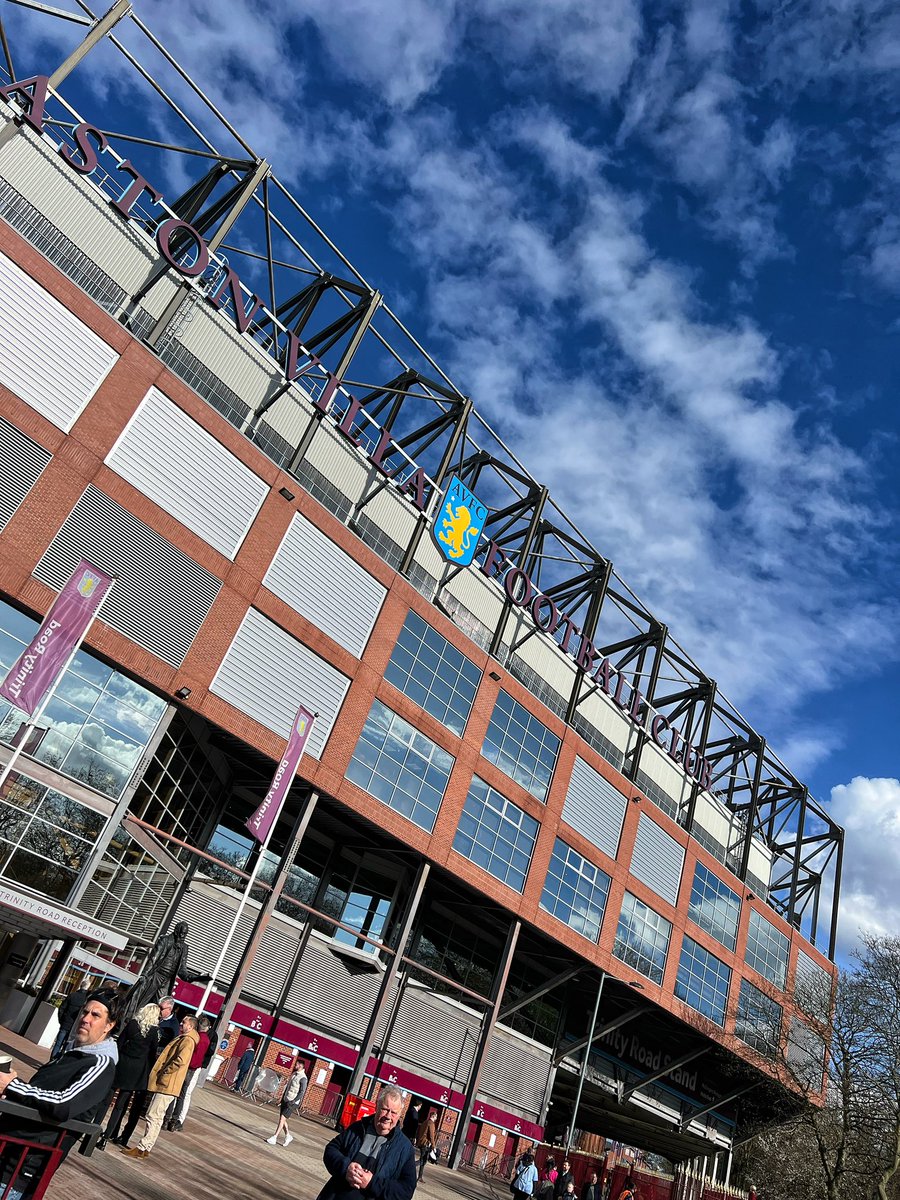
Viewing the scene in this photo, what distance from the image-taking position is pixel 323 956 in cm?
3741

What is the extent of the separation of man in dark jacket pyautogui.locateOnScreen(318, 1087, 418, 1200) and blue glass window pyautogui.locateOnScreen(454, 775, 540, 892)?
32534 mm

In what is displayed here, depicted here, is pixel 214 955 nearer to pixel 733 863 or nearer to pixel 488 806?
pixel 488 806

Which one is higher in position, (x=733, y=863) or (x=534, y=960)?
(x=733, y=863)

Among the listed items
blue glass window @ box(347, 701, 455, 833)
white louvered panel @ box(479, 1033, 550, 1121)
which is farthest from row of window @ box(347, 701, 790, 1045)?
white louvered panel @ box(479, 1033, 550, 1121)

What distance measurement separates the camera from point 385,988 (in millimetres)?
34906

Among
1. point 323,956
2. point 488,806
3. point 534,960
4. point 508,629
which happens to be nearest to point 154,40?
point 508,629

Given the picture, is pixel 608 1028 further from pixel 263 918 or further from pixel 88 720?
pixel 88 720

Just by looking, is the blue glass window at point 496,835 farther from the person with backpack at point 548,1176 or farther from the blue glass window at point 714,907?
the blue glass window at point 714,907

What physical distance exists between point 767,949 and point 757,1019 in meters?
4.88

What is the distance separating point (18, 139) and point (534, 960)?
42.8m

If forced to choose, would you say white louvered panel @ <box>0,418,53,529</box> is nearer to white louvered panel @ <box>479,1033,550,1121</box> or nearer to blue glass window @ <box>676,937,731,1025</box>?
white louvered panel @ <box>479,1033,550,1121</box>

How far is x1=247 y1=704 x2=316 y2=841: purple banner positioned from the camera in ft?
82.5

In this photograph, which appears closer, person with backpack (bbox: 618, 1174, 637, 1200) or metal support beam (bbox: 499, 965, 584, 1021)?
person with backpack (bbox: 618, 1174, 637, 1200)

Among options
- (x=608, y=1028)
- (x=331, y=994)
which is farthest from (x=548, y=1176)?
(x=608, y=1028)
